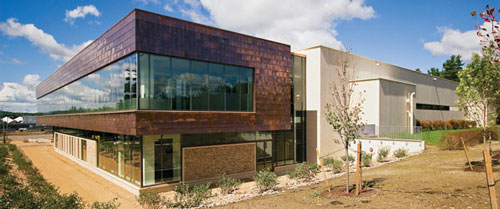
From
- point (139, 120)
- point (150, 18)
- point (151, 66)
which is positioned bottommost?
point (139, 120)

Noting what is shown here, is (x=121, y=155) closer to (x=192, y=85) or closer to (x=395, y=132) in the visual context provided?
(x=192, y=85)

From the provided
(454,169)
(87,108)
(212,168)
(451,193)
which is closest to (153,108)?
(212,168)

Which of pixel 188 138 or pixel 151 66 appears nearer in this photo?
pixel 151 66

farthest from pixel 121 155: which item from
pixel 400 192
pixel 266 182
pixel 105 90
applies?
pixel 400 192

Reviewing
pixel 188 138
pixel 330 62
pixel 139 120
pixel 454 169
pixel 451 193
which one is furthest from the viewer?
pixel 330 62

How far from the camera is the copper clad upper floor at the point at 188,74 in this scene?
14.1 metres

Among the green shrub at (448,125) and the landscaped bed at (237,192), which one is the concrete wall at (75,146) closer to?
the landscaped bed at (237,192)

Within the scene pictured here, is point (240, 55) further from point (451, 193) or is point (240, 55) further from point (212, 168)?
point (451, 193)

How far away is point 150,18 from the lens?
46.2 feet

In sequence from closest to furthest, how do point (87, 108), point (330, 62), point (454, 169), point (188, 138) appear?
1. point (454, 169)
2. point (188, 138)
3. point (87, 108)
4. point (330, 62)

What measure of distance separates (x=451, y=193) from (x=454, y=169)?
5534 millimetres

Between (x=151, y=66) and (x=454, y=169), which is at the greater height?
(x=151, y=66)

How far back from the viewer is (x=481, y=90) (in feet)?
52.3

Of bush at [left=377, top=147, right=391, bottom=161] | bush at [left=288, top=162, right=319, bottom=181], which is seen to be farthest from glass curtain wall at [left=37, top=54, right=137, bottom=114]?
bush at [left=377, top=147, right=391, bottom=161]
